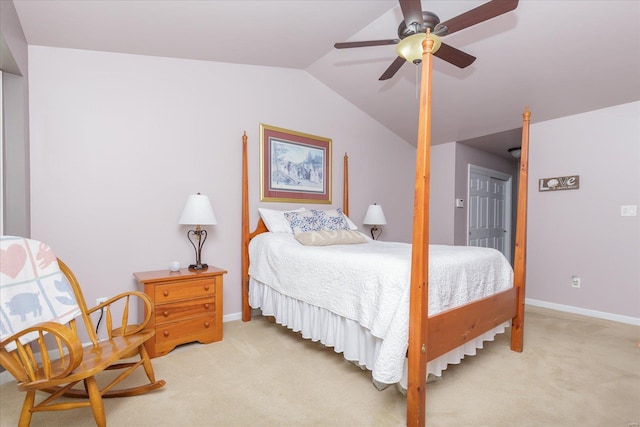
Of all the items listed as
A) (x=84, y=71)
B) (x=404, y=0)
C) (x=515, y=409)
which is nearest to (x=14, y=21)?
(x=84, y=71)

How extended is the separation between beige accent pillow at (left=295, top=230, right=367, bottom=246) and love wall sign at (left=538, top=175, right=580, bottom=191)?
2420 millimetres

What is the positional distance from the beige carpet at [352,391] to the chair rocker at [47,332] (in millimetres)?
211

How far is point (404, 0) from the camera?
174 cm

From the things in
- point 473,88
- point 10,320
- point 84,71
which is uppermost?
point 473,88

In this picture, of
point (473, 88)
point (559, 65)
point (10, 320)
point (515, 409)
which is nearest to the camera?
point (10, 320)

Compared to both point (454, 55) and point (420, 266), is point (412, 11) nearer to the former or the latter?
point (454, 55)

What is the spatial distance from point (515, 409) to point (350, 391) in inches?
34.2

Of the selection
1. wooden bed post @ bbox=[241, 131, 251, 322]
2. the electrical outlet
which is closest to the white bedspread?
wooden bed post @ bbox=[241, 131, 251, 322]

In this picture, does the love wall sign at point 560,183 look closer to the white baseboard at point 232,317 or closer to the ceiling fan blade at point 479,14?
the ceiling fan blade at point 479,14

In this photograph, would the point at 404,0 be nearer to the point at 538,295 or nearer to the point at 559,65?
the point at 559,65

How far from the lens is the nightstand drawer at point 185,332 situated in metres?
2.29

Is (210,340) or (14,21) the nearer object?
(14,21)

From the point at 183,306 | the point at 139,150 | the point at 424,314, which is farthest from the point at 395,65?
the point at 183,306

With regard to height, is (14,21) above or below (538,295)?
above
